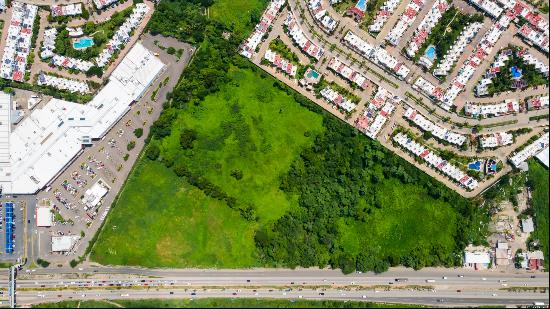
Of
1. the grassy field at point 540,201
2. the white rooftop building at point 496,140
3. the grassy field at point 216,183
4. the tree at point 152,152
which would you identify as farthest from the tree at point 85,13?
the grassy field at point 540,201

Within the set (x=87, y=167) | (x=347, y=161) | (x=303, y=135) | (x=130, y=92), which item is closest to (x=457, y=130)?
(x=347, y=161)

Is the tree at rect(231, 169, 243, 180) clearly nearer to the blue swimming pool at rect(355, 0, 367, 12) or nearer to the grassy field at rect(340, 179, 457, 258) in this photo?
the grassy field at rect(340, 179, 457, 258)

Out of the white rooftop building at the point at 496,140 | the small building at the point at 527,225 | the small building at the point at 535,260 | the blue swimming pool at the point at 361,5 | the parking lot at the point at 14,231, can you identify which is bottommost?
the parking lot at the point at 14,231

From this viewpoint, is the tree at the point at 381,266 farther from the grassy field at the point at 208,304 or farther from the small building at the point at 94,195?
the small building at the point at 94,195

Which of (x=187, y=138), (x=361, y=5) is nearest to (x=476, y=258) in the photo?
(x=361, y=5)

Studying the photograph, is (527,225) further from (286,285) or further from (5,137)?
(5,137)
